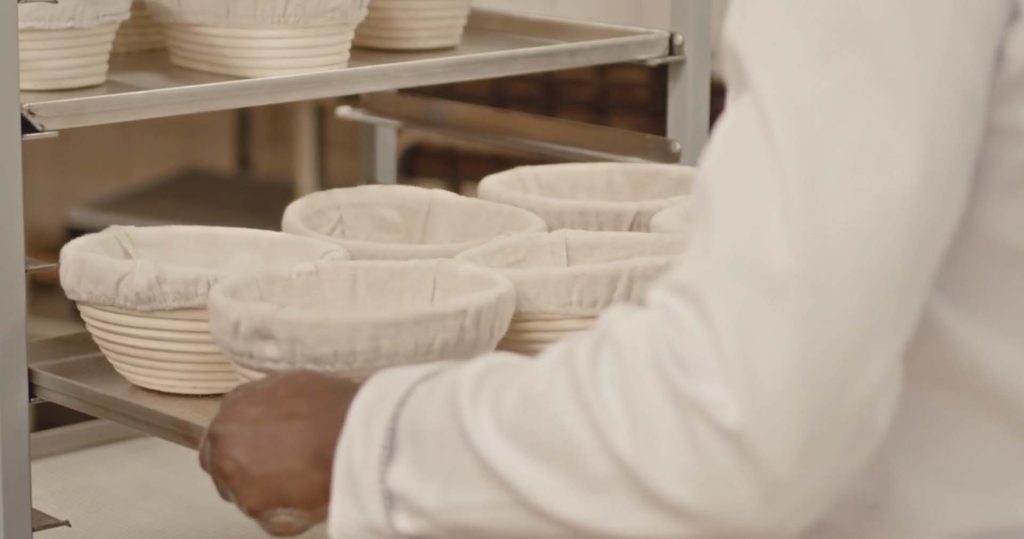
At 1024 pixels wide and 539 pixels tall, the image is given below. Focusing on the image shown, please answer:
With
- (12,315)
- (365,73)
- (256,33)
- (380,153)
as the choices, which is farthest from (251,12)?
(380,153)

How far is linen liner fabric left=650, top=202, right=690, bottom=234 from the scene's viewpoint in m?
1.62

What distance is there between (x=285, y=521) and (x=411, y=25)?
39.7 inches

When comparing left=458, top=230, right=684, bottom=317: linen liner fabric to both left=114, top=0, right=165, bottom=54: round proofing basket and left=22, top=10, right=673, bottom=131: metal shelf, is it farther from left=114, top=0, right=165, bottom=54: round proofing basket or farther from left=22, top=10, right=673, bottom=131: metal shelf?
left=114, top=0, right=165, bottom=54: round proofing basket

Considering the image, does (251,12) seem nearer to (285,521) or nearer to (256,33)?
(256,33)

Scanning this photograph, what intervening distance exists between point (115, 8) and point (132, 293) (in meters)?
0.35

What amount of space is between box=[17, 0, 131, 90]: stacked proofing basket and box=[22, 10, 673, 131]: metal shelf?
0.02 metres

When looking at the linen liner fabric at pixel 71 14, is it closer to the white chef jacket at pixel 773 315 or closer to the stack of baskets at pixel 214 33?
the stack of baskets at pixel 214 33

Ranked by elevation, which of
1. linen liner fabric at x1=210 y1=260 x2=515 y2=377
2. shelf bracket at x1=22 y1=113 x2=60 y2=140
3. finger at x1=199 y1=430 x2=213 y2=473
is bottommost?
linen liner fabric at x1=210 y1=260 x2=515 y2=377

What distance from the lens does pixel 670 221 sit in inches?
64.6

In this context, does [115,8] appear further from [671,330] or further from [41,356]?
[671,330]

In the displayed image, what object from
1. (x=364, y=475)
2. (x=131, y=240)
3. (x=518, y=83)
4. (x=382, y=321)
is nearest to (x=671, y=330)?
(x=364, y=475)

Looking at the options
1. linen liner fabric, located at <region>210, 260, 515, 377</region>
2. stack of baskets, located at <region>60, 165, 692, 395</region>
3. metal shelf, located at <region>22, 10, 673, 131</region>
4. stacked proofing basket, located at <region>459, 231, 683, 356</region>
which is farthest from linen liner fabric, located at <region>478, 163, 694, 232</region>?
linen liner fabric, located at <region>210, 260, 515, 377</region>

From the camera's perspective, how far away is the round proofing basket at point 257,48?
5.38ft

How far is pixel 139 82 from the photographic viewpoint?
163 centimetres
